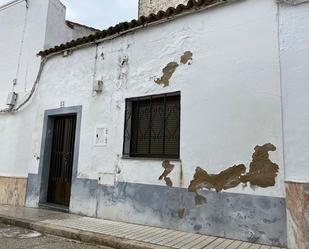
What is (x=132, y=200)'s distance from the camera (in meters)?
6.11

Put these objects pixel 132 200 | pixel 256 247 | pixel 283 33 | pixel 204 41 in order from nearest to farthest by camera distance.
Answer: pixel 256 247
pixel 283 33
pixel 204 41
pixel 132 200

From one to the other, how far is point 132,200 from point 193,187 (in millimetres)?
1355

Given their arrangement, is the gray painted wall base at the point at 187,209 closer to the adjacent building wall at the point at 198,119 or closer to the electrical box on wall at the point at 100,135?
the adjacent building wall at the point at 198,119

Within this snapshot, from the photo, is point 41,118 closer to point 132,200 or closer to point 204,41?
point 132,200

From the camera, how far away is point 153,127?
6.25 metres

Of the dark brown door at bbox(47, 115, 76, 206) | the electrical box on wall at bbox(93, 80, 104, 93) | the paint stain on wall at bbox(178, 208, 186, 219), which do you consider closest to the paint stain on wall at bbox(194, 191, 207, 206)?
the paint stain on wall at bbox(178, 208, 186, 219)

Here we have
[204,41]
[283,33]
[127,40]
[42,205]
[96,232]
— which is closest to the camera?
[283,33]

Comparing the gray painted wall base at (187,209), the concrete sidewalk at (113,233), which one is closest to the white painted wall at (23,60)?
the concrete sidewalk at (113,233)

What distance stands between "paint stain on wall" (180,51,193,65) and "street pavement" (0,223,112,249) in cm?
346

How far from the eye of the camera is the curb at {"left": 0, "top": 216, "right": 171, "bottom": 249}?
15.2 ft

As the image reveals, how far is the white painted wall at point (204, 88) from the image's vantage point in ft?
16.2

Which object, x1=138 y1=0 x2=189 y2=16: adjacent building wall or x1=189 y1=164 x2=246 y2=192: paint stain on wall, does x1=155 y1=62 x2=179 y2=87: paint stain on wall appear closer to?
x1=189 y1=164 x2=246 y2=192: paint stain on wall

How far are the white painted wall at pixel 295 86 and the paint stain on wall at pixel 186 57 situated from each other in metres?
1.59

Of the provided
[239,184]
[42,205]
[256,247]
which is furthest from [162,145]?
[42,205]
